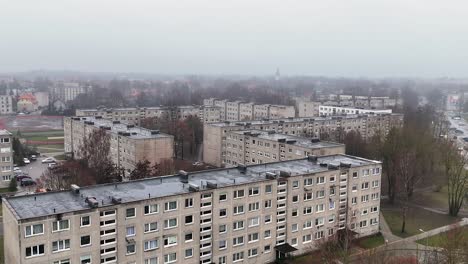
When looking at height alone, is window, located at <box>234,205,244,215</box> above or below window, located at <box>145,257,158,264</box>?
above

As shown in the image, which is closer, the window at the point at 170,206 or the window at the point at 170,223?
the window at the point at 170,206

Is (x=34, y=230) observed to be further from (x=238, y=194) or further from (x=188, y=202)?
(x=238, y=194)

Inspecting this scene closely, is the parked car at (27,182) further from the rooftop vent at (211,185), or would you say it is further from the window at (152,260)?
the rooftop vent at (211,185)

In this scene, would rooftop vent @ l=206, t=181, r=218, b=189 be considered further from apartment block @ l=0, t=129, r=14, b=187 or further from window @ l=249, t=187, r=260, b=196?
apartment block @ l=0, t=129, r=14, b=187

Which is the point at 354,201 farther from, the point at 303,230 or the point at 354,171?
the point at 303,230

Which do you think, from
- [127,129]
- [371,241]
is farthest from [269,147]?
[371,241]

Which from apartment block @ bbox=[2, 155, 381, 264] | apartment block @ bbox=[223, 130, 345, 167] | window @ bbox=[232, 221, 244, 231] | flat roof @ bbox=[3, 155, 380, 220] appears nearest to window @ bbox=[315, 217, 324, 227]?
apartment block @ bbox=[2, 155, 381, 264]

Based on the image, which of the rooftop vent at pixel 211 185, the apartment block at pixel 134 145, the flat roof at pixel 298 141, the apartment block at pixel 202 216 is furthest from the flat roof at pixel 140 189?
the apartment block at pixel 134 145
